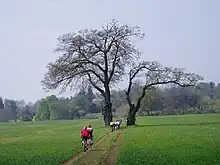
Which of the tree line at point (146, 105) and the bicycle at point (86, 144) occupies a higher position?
the tree line at point (146, 105)

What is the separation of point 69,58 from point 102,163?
4182 centimetres

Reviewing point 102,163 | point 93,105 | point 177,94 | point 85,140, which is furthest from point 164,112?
point 102,163

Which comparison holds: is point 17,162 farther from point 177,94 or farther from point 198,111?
point 177,94

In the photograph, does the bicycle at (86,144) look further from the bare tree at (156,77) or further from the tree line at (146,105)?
the tree line at (146,105)

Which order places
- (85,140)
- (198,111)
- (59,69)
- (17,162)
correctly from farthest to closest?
(198,111), (59,69), (85,140), (17,162)

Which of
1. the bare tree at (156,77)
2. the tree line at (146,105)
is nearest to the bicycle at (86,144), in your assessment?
the bare tree at (156,77)

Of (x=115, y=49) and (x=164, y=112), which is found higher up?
(x=115, y=49)

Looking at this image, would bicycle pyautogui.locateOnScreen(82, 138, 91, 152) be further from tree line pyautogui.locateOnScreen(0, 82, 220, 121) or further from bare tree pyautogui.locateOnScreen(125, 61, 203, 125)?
tree line pyautogui.locateOnScreen(0, 82, 220, 121)

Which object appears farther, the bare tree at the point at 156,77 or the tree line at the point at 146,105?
the tree line at the point at 146,105

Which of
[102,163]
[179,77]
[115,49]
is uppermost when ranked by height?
[115,49]

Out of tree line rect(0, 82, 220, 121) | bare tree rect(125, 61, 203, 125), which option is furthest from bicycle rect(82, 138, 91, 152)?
tree line rect(0, 82, 220, 121)

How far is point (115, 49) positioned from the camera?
209 feet

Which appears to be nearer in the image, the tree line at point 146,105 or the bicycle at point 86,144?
the bicycle at point 86,144

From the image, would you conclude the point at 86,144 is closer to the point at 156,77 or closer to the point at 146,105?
the point at 156,77
